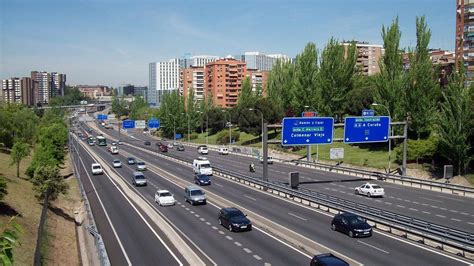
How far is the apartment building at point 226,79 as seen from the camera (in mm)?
185625

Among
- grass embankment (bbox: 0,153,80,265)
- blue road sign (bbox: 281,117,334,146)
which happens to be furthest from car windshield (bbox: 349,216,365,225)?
blue road sign (bbox: 281,117,334,146)

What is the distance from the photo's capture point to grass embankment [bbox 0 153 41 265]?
25.3m

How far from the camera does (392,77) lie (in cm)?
6575

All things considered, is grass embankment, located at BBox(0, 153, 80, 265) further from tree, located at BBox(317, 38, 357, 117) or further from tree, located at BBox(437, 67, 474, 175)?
tree, located at BBox(317, 38, 357, 117)

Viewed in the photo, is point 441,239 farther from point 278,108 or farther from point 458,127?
point 278,108

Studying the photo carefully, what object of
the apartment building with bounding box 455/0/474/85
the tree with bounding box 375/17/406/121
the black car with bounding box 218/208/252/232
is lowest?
the black car with bounding box 218/208/252/232

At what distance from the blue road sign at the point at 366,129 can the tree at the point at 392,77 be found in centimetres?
1504

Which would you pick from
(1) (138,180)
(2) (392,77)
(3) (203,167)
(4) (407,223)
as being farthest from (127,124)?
(4) (407,223)

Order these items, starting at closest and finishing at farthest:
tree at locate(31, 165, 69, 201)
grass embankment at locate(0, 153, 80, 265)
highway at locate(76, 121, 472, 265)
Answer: highway at locate(76, 121, 472, 265)
grass embankment at locate(0, 153, 80, 265)
tree at locate(31, 165, 69, 201)

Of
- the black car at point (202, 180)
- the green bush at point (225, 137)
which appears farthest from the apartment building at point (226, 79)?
the black car at point (202, 180)

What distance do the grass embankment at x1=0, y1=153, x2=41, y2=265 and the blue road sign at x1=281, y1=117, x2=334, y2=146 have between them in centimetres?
2525

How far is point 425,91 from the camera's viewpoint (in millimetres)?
61969

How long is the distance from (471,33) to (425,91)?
1997 inches

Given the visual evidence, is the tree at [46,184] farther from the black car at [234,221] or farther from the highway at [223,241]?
the black car at [234,221]
